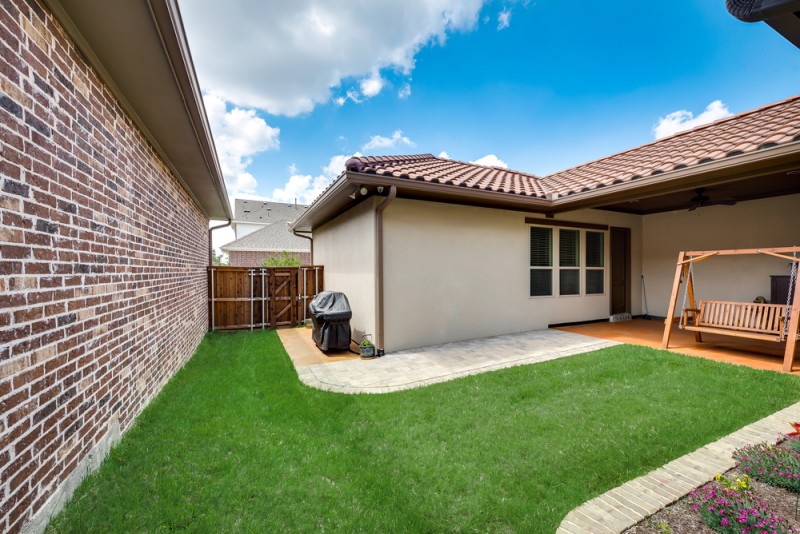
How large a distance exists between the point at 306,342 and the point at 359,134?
9558mm

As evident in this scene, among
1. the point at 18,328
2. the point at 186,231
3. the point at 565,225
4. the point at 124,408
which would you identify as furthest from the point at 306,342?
the point at 565,225

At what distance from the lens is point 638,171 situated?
573cm

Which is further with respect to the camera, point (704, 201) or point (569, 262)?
point (569, 262)

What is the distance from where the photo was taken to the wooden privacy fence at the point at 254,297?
8.44m

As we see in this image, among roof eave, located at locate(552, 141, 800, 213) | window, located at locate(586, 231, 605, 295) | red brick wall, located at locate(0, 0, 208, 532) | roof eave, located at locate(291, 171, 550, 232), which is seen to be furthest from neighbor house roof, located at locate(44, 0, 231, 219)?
window, located at locate(586, 231, 605, 295)

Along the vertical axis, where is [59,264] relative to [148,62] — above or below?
below

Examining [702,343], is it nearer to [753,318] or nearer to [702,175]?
[753,318]

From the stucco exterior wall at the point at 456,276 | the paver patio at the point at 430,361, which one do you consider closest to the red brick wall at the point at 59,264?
the paver patio at the point at 430,361

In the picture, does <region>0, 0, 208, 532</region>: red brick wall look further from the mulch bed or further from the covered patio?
the covered patio

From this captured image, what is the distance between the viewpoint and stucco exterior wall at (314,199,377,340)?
19.3 feet

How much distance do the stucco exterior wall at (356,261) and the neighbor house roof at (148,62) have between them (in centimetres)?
277

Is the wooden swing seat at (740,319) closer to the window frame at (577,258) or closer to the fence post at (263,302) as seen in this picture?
the window frame at (577,258)

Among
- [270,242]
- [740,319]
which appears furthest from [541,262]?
[270,242]

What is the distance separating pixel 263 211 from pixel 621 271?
25.4m
